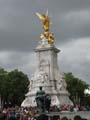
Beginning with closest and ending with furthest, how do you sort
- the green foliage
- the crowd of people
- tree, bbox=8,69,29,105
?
the crowd of people → tree, bbox=8,69,29,105 → the green foliage

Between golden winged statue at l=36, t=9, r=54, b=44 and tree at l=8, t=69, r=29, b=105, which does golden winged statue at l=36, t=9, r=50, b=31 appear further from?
tree at l=8, t=69, r=29, b=105

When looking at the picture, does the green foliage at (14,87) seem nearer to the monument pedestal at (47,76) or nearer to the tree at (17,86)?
the tree at (17,86)

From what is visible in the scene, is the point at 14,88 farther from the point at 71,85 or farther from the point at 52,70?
the point at 52,70

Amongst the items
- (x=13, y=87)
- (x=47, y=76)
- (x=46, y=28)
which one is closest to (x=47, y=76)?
(x=47, y=76)

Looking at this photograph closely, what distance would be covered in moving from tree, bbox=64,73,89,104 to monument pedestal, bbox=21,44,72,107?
102 feet

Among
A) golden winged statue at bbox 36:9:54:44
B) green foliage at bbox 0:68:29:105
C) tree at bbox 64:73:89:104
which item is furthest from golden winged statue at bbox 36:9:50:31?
tree at bbox 64:73:89:104

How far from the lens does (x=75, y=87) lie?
3981 inches

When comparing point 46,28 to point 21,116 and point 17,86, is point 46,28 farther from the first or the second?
point 21,116

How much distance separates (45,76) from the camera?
64188mm

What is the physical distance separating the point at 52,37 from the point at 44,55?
3.66 metres

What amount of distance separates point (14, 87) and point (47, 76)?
1084 inches

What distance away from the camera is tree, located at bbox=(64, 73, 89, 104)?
98.7 meters

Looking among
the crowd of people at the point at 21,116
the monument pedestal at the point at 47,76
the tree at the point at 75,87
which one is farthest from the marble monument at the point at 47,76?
the tree at the point at 75,87

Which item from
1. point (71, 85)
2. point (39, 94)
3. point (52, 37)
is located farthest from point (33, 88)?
point (71, 85)
